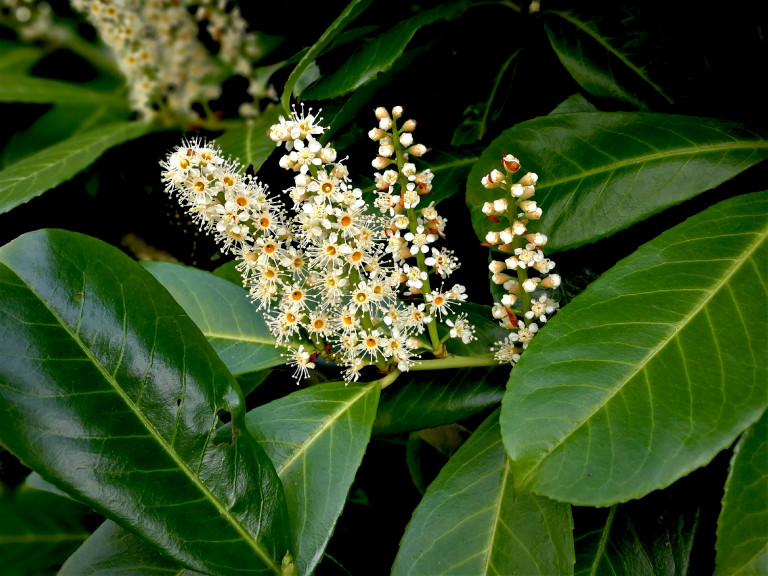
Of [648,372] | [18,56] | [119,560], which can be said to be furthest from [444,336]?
[18,56]

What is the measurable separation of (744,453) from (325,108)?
0.84 metres

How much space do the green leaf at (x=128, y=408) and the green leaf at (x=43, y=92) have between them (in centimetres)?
122

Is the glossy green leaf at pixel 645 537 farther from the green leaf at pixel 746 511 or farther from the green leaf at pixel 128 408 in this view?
the green leaf at pixel 128 408

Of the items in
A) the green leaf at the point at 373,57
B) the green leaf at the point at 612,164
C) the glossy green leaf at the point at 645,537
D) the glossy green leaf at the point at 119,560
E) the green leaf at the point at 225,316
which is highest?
the green leaf at the point at 373,57

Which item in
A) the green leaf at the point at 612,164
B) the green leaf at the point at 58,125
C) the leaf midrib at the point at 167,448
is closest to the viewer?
the leaf midrib at the point at 167,448

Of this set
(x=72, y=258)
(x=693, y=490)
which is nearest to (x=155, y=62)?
(x=72, y=258)

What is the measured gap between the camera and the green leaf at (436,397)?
984 mm

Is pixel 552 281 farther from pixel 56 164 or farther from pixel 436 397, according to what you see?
pixel 56 164

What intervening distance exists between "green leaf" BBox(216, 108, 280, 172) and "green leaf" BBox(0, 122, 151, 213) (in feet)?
0.89

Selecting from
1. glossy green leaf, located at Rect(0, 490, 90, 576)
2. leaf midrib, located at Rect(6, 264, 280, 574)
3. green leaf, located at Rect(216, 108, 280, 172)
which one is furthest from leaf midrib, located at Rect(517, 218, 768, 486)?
glossy green leaf, located at Rect(0, 490, 90, 576)

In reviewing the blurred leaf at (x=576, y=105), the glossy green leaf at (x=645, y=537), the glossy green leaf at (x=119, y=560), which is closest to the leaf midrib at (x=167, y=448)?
the glossy green leaf at (x=119, y=560)

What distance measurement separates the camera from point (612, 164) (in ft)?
3.17

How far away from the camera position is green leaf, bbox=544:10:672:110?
1.06m

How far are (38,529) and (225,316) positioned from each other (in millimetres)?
726
